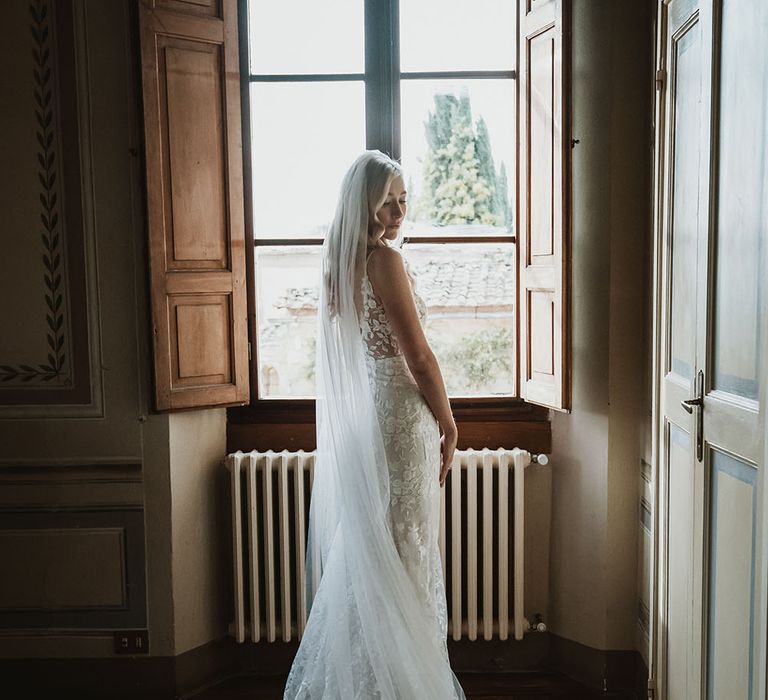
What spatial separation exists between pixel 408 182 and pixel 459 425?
0.96 metres

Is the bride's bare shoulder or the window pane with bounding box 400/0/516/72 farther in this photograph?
the window pane with bounding box 400/0/516/72

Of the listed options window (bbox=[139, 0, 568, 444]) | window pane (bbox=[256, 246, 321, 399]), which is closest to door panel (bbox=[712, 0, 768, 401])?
window (bbox=[139, 0, 568, 444])

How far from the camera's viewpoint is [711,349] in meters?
1.96

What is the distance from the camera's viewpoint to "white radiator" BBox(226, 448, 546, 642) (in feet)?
10.1

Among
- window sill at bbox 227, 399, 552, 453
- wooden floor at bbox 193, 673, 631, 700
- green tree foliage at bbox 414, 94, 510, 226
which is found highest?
green tree foliage at bbox 414, 94, 510, 226

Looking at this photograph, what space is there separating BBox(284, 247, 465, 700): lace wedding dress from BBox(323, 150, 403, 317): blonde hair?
5cm

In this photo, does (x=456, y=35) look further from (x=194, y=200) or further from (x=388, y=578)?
(x=388, y=578)

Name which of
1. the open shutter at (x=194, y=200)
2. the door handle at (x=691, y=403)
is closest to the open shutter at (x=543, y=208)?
the door handle at (x=691, y=403)

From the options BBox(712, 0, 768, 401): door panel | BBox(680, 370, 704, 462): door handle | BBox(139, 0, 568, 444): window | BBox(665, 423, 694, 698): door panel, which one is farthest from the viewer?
BBox(139, 0, 568, 444): window

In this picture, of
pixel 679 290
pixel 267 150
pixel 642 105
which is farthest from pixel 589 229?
pixel 267 150

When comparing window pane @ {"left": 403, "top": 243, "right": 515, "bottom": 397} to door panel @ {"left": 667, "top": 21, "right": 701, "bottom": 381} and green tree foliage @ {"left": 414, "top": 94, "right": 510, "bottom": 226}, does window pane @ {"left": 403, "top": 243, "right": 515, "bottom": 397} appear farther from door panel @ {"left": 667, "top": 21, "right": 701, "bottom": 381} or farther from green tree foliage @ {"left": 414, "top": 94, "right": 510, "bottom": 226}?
Answer: door panel @ {"left": 667, "top": 21, "right": 701, "bottom": 381}

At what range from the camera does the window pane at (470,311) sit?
324 cm

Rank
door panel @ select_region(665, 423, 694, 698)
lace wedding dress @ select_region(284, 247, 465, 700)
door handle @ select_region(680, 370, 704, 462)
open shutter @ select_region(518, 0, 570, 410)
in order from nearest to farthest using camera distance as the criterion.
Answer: door handle @ select_region(680, 370, 704, 462) → door panel @ select_region(665, 423, 694, 698) → lace wedding dress @ select_region(284, 247, 465, 700) → open shutter @ select_region(518, 0, 570, 410)

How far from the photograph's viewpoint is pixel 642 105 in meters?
2.79
